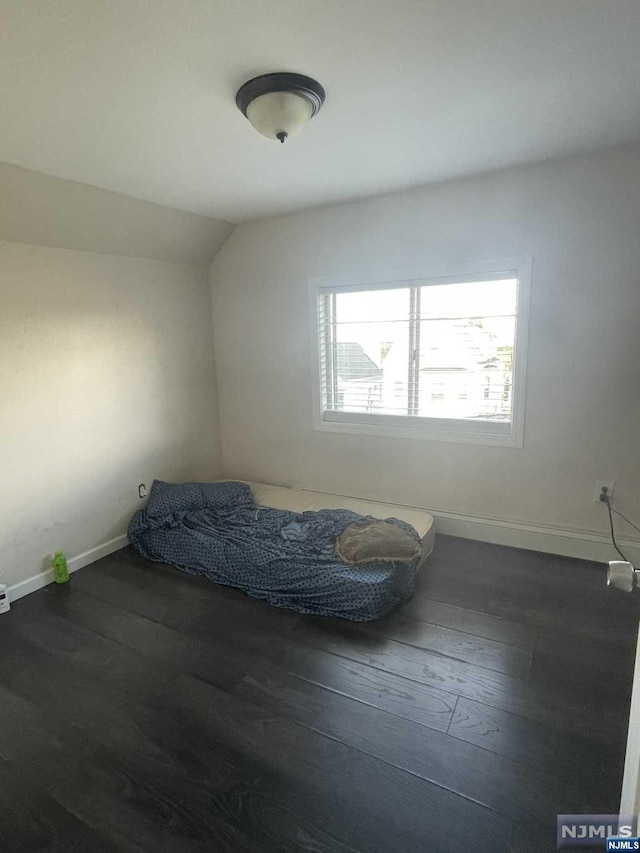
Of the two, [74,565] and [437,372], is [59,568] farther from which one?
[437,372]

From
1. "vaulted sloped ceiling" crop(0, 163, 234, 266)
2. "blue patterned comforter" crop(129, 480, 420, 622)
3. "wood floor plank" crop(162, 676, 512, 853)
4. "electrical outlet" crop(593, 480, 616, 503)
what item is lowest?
"wood floor plank" crop(162, 676, 512, 853)

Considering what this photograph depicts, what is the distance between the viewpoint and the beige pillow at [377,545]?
2.53 metres

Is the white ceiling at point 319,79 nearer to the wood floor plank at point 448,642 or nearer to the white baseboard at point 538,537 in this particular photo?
the white baseboard at point 538,537

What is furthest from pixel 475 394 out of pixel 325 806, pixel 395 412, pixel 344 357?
pixel 325 806

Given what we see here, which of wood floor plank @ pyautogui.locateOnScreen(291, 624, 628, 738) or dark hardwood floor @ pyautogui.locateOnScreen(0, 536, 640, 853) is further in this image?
wood floor plank @ pyautogui.locateOnScreen(291, 624, 628, 738)

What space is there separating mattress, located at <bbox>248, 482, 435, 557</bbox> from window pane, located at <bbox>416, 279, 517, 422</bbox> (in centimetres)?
71

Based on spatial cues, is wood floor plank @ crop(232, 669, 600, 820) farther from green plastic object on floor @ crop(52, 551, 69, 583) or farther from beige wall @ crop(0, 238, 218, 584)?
beige wall @ crop(0, 238, 218, 584)

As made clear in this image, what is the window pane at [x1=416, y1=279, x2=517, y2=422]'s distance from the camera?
2801mm

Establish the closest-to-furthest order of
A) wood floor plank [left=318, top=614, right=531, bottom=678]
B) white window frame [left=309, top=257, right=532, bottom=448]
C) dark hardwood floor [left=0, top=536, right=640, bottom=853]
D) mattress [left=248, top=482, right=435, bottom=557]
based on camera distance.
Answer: dark hardwood floor [left=0, top=536, right=640, bottom=853]
wood floor plank [left=318, top=614, right=531, bottom=678]
white window frame [left=309, top=257, right=532, bottom=448]
mattress [left=248, top=482, right=435, bottom=557]

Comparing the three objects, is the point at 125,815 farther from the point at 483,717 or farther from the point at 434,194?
the point at 434,194

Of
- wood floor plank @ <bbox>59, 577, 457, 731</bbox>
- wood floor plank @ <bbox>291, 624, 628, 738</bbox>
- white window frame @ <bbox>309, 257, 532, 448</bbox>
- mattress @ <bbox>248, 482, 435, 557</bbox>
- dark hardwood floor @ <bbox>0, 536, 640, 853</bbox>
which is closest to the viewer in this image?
dark hardwood floor @ <bbox>0, 536, 640, 853</bbox>

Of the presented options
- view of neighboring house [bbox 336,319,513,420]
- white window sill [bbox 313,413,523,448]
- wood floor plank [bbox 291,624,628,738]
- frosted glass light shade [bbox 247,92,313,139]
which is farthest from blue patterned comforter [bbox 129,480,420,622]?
frosted glass light shade [bbox 247,92,313,139]

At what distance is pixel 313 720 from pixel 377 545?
1009 millimetres

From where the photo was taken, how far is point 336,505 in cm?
329
